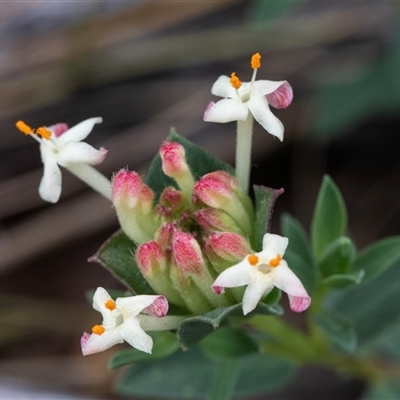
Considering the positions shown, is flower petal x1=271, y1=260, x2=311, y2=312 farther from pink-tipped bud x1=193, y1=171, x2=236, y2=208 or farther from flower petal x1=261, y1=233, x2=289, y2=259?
pink-tipped bud x1=193, y1=171, x2=236, y2=208

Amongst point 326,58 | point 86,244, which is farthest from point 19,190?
point 326,58

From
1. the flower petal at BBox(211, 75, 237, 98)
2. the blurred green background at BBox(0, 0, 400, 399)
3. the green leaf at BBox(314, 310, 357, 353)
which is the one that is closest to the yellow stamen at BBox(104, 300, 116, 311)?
the flower petal at BBox(211, 75, 237, 98)

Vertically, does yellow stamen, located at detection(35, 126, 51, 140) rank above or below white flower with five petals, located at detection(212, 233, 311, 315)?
above

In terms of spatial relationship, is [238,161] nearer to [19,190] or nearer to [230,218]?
[230,218]

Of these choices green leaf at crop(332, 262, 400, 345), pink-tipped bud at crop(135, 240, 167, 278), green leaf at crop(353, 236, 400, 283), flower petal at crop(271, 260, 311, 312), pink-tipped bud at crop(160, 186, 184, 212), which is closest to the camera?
flower petal at crop(271, 260, 311, 312)

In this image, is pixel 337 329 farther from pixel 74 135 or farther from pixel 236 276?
pixel 74 135

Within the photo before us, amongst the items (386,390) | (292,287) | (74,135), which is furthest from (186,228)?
(386,390)

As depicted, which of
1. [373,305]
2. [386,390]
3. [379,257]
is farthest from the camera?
[386,390]
